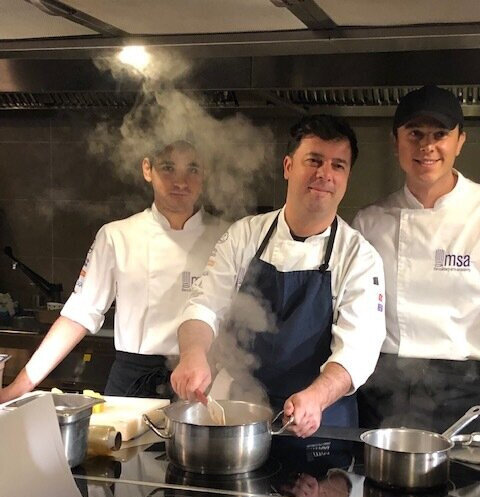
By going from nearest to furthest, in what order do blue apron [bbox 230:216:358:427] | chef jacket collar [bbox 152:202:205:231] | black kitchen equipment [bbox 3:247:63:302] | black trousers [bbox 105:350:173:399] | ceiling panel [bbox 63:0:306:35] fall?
ceiling panel [bbox 63:0:306:35] → blue apron [bbox 230:216:358:427] → black trousers [bbox 105:350:173:399] → chef jacket collar [bbox 152:202:205:231] → black kitchen equipment [bbox 3:247:63:302]

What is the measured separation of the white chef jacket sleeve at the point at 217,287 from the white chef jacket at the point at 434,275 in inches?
13.7

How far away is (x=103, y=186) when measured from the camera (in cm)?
321

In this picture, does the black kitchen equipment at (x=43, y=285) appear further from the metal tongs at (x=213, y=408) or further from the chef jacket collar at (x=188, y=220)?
the metal tongs at (x=213, y=408)

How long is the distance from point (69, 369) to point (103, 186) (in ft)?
2.80

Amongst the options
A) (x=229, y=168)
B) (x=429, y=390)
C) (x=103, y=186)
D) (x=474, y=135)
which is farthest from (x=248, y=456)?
(x=103, y=186)

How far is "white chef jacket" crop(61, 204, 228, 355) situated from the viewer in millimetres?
1853

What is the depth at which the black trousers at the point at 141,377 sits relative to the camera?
5.96 ft

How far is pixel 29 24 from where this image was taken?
1420 millimetres

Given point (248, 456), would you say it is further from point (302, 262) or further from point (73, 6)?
point (73, 6)

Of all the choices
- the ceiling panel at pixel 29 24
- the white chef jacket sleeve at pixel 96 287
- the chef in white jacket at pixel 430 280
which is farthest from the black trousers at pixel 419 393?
the ceiling panel at pixel 29 24

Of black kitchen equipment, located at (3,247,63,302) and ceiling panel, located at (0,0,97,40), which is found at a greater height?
ceiling panel, located at (0,0,97,40)

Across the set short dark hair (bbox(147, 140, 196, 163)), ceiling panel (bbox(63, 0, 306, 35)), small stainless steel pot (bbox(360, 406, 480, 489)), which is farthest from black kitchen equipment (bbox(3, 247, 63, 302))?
small stainless steel pot (bbox(360, 406, 480, 489))

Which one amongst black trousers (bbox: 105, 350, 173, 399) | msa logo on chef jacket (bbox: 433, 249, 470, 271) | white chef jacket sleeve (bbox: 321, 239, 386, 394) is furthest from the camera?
black trousers (bbox: 105, 350, 173, 399)

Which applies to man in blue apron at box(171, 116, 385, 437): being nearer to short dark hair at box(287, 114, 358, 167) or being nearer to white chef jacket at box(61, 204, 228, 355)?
short dark hair at box(287, 114, 358, 167)
